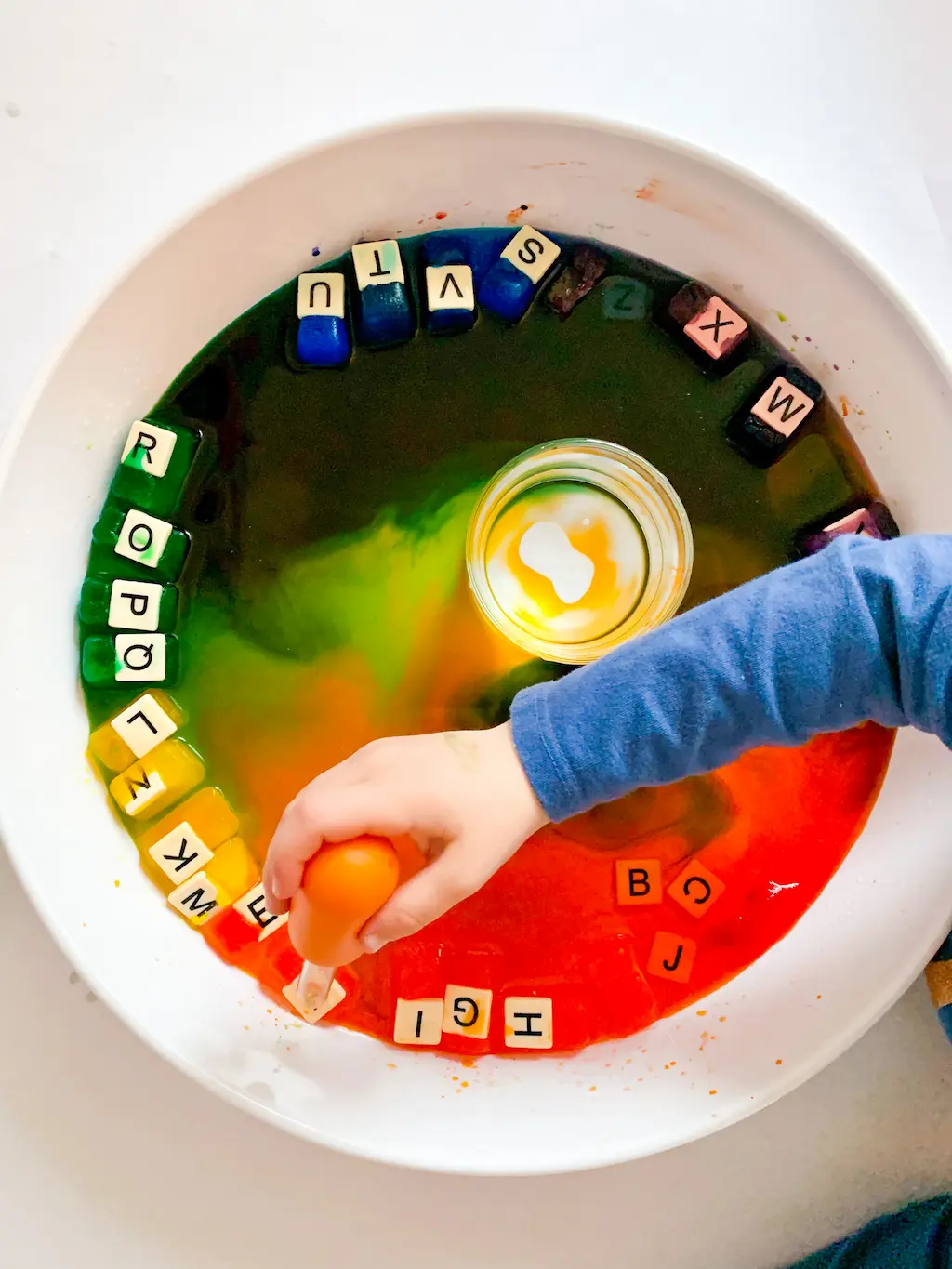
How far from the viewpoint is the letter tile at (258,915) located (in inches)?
24.9

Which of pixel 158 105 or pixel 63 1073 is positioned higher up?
pixel 158 105

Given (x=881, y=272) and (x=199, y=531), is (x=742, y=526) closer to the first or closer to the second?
(x=881, y=272)

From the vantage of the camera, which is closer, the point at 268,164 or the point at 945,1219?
the point at 268,164

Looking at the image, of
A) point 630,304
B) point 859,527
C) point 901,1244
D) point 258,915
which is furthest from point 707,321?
point 901,1244

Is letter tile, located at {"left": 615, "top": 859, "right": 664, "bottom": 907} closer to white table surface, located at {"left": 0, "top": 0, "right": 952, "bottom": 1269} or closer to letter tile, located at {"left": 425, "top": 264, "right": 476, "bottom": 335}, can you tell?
white table surface, located at {"left": 0, "top": 0, "right": 952, "bottom": 1269}

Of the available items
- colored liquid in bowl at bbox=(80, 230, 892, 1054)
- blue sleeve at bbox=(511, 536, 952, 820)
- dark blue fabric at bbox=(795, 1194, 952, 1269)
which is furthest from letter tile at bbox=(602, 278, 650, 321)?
dark blue fabric at bbox=(795, 1194, 952, 1269)

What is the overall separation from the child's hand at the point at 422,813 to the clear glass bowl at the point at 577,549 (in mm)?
143

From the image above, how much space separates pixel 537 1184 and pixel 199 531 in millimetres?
451

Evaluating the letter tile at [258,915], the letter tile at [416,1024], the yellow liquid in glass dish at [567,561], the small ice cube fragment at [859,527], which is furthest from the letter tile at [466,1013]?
the small ice cube fragment at [859,527]

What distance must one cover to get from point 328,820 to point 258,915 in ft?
0.56

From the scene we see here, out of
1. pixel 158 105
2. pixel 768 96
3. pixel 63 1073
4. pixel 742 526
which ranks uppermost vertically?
pixel 158 105

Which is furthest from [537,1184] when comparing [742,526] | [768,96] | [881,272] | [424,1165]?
[768,96]

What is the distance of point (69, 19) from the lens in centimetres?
65

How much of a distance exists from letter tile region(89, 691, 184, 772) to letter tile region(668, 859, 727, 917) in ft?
1.04
